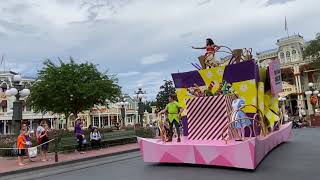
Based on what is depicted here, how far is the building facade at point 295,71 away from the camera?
63.6 meters

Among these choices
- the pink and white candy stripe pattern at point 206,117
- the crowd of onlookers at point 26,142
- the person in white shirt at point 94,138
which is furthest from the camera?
the person in white shirt at point 94,138

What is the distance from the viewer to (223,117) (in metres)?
12.5

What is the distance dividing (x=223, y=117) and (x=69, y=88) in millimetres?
21970

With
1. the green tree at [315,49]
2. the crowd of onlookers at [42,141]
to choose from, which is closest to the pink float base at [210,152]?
the crowd of onlookers at [42,141]

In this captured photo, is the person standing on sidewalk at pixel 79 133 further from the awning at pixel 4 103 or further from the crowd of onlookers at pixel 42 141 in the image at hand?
the awning at pixel 4 103

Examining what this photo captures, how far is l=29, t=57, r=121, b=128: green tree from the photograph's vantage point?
3253 cm

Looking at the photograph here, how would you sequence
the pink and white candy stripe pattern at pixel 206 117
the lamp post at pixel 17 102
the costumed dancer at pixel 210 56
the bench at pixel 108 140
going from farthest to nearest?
1. the bench at pixel 108 140
2. the lamp post at pixel 17 102
3. the costumed dancer at pixel 210 56
4. the pink and white candy stripe pattern at pixel 206 117

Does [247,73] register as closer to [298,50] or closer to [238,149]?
[238,149]

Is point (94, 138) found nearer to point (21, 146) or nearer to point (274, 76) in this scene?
point (21, 146)

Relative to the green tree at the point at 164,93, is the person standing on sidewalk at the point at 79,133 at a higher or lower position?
lower

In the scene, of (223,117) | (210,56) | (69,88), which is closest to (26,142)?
(210,56)

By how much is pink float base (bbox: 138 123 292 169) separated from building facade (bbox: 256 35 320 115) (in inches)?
2083

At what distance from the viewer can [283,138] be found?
17.3 m

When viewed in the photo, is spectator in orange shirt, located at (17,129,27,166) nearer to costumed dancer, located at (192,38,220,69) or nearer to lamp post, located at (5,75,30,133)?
lamp post, located at (5,75,30,133)
